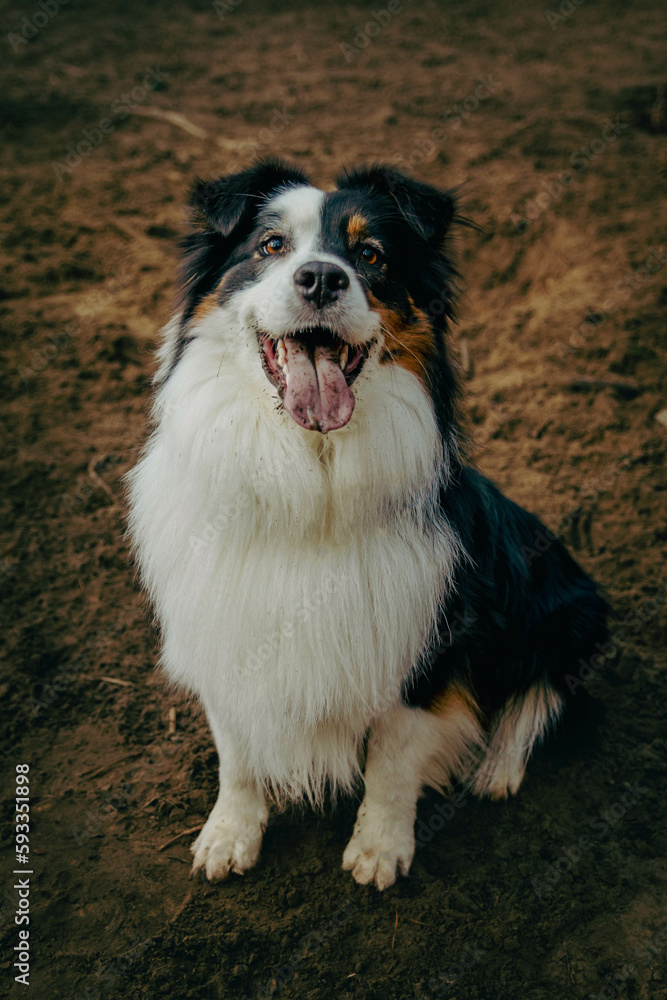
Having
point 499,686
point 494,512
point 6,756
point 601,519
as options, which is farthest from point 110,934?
point 601,519

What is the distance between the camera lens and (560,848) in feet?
8.61

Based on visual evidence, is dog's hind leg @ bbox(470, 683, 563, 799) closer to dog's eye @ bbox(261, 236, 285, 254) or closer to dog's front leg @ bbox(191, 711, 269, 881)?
dog's front leg @ bbox(191, 711, 269, 881)

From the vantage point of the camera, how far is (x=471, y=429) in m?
4.14

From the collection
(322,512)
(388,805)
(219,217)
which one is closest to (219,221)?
(219,217)

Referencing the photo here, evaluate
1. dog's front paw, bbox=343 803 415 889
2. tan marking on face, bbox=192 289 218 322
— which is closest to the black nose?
tan marking on face, bbox=192 289 218 322

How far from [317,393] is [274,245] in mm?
609

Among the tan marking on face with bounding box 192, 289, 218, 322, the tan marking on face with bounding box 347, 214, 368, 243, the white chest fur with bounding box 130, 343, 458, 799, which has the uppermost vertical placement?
the tan marking on face with bounding box 347, 214, 368, 243

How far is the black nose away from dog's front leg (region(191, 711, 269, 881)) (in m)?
1.48

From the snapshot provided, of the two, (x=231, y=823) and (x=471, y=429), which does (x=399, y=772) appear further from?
(x=471, y=429)

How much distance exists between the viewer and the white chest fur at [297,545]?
81.9 inches

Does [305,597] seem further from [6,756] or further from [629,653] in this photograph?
[629,653]

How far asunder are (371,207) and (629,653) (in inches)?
92.5

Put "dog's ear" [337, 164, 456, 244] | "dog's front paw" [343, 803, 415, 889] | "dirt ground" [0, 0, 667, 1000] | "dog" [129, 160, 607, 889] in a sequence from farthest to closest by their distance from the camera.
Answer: "dog's front paw" [343, 803, 415, 889]
"dirt ground" [0, 0, 667, 1000]
"dog's ear" [337, 164, 456, 244]
"dog" [129, 160, 607, 889]

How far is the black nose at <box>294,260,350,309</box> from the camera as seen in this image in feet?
6.46
